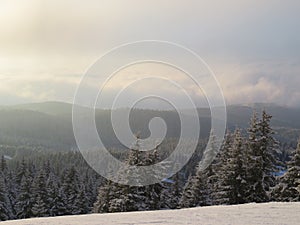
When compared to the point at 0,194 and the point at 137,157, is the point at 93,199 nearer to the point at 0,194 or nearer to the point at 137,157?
the point at 0,194

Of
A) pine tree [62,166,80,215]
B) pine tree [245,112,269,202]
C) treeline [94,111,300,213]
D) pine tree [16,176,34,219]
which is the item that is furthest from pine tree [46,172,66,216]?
pine tree [245,112,269,202]

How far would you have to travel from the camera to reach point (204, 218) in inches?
418

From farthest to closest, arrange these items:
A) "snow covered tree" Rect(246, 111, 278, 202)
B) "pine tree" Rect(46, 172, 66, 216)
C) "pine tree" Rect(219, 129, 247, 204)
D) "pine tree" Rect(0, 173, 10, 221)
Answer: "pine tree" Rect(46, 172, 66, 216) → "pine tree" Rect(0, 173, 10, 221) → "pine tree" Rect(219, 129, 247, 204) → "snow covered tree" Rect(246, 111, 278, 202)

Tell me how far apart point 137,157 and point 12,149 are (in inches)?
7597

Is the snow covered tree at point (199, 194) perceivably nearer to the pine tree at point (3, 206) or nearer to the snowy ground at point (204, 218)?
the snowy ground at point (204, 218)

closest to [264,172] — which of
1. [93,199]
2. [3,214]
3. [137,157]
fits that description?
[137,157]

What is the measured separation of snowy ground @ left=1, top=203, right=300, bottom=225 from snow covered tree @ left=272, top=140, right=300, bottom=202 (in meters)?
9.23

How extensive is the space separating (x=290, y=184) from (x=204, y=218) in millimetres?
12770

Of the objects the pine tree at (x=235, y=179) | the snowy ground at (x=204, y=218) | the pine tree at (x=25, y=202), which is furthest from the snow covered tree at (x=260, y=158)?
the pine tree at (x=25, y=202)

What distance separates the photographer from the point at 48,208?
3738cm

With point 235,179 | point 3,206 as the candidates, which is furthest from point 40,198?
point 235,179

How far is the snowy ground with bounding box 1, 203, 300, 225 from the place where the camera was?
10086 millimetres

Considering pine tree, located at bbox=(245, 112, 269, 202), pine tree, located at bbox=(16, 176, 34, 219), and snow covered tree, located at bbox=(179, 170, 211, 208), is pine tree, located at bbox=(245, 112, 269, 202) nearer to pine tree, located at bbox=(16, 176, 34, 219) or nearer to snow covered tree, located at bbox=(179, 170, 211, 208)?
snow covered tree, located at bbox=(179, 170, 211, 208)

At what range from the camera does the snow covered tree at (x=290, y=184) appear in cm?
2072
